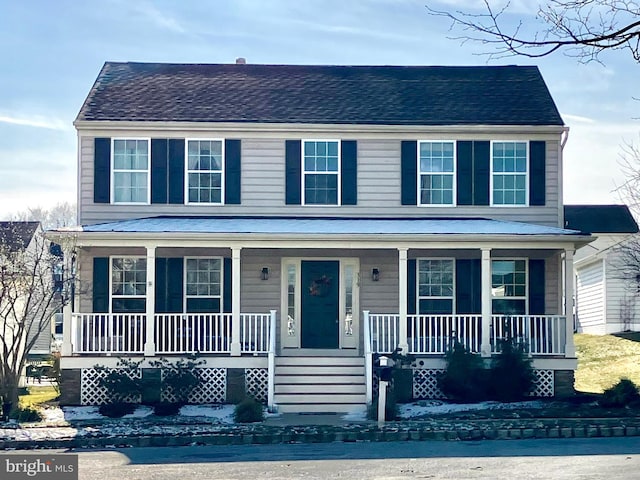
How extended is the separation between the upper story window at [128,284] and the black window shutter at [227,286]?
170cm

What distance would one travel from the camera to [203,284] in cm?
2147

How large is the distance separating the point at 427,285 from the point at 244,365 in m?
4.58

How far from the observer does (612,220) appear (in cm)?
3756

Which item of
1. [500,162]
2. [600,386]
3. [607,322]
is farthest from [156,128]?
[607,322]

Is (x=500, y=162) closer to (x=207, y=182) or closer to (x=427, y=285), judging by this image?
(x=427, y=285)

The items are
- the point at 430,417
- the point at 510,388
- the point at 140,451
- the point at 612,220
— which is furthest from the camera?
the point at 612,220

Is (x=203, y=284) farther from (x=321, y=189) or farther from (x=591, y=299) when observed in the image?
(x=591, y=299)

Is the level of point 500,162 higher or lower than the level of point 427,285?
higher

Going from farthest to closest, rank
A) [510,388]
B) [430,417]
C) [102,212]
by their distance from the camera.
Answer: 1. [102,212]
2. [510,388]
3. [430,417]

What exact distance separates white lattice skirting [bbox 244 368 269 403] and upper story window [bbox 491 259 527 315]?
17.5 feet

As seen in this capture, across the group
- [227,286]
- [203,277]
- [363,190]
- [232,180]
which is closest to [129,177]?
[232,180]

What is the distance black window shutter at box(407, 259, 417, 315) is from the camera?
21344 millimetres

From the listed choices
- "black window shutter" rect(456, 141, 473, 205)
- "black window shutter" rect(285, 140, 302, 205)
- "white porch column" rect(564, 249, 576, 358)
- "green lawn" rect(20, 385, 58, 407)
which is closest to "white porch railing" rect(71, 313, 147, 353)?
"green lawn" rect(20, 385, 58, 407)

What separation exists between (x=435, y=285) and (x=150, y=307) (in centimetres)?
620
